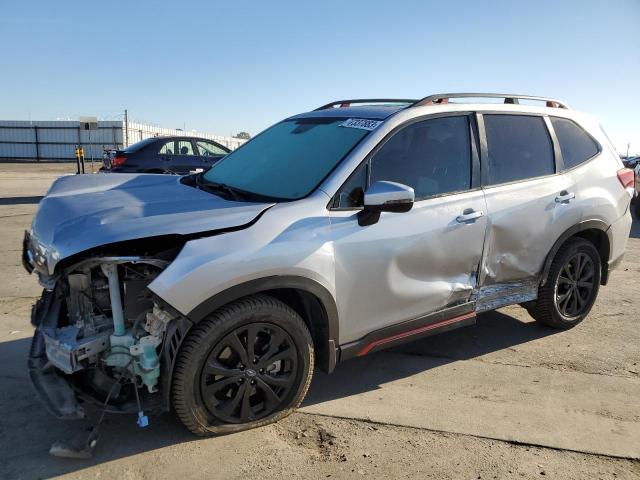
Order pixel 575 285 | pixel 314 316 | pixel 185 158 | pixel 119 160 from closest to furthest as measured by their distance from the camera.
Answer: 1. pixel 314 316
2. pixel 575 285
3. pixel 119 160
4. pixel 185 158

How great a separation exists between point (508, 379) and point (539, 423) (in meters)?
0.59

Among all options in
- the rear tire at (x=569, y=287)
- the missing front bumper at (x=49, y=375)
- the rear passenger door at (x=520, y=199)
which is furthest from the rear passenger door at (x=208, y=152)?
Answer: the missing front bumper at (x=49, y=375)

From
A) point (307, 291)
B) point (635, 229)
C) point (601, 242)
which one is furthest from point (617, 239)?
point (635, 229)

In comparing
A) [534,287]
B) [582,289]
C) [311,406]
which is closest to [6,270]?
[311,406]

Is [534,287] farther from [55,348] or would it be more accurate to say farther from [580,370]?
[55,348]

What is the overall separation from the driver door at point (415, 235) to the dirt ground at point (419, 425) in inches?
21.9

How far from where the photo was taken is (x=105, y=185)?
3.79 meters

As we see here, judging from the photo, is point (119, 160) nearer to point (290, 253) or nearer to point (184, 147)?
point (184, 147)

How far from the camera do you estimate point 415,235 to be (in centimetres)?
327

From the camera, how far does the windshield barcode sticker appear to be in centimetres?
338

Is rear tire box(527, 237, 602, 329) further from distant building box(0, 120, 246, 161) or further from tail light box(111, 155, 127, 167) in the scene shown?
distant building box(0, 120, 246, 161)

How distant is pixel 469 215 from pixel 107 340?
7.78ft

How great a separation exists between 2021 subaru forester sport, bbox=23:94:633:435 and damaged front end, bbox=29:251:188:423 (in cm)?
1

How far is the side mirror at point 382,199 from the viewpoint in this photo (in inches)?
116
